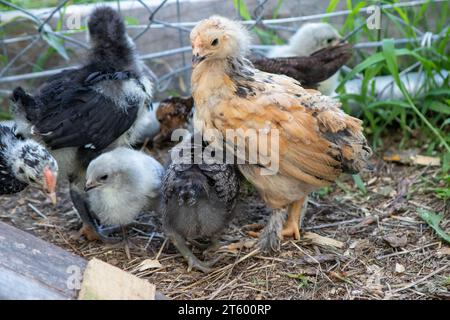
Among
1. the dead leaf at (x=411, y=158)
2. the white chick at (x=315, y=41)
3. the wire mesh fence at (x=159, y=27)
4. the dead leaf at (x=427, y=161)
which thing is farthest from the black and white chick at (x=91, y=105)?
the dead leaf at (x=427, y=161)

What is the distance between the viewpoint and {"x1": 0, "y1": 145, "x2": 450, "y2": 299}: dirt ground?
2.70 meters

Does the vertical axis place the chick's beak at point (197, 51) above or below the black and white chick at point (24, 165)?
above

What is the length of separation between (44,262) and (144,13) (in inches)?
94.5

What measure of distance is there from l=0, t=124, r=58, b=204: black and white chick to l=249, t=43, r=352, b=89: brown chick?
4.55 ft

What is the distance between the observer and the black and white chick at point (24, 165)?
2896 millimetres

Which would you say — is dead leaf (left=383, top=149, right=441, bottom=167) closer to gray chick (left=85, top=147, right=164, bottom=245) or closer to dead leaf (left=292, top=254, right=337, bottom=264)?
dead leaf (left=292, top=254, right=337, bottom=264)

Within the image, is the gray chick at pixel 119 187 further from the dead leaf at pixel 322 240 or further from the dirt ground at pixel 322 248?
the dead leaf at pixel 322 240

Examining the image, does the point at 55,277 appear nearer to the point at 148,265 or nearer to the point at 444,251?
the point at 148,265

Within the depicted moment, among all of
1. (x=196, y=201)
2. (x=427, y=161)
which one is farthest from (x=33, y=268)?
(x=427, y=161)

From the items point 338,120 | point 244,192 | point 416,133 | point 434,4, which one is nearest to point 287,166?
point 338,120

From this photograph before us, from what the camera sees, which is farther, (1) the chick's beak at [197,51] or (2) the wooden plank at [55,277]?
(1) the chick's beak at [197,51]

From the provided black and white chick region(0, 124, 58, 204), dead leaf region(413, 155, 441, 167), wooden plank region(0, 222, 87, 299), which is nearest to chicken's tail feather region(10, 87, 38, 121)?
black and white chick region(0, 124, 58, 204)

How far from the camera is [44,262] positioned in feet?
7.97

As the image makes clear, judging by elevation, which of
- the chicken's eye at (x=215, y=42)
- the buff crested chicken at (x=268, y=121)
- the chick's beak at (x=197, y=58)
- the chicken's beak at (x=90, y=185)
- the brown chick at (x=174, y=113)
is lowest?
the chicken's beak at (x=90, y=185)
